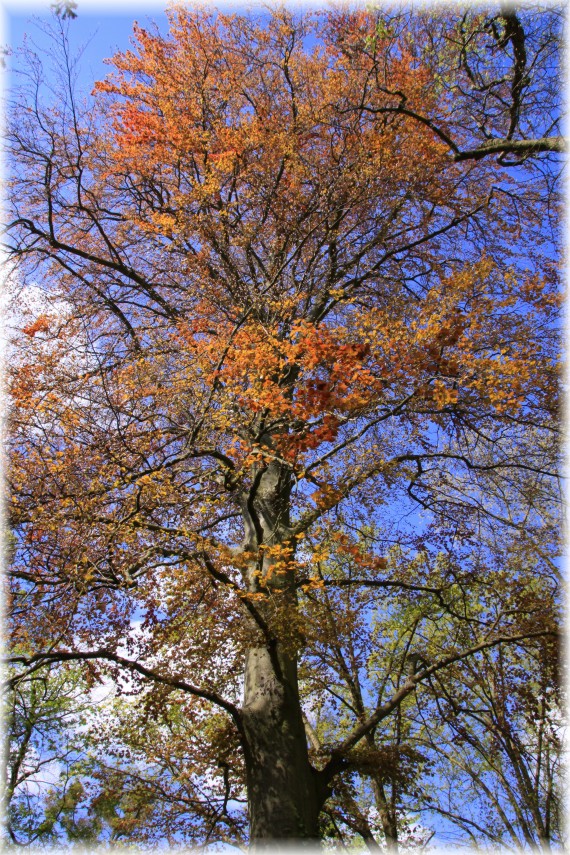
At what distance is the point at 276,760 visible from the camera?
554cm

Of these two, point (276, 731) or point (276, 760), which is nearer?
point (276, 760)

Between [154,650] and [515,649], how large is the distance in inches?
271

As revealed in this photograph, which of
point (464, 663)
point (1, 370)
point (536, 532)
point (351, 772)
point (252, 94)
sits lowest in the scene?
point (351, 772)

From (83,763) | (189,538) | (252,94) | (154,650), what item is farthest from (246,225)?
(83,763)

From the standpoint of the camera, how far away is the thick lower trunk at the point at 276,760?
5.17m

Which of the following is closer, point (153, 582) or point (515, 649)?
point (153, 582)

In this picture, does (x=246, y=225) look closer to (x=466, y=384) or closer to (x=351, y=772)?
(x=466, y=384)

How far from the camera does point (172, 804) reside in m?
8.45

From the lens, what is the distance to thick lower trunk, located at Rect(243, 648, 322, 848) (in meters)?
5.17

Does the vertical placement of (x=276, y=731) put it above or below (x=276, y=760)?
above

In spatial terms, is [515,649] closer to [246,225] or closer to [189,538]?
[189,538]

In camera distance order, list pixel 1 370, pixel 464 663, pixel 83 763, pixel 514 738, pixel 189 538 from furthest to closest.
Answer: pixel 83 763 → pixel 464 663 → pixel 514 738 → pixel 1 370 → pixel 189 538

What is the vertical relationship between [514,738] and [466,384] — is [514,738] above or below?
below

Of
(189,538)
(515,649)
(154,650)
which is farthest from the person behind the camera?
(515,649)
